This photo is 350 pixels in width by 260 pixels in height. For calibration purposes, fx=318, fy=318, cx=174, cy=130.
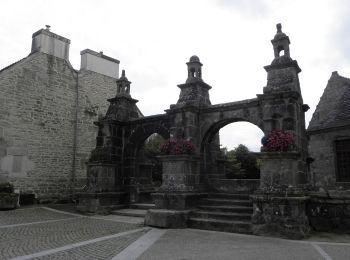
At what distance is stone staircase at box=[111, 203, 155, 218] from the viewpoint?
1037cm

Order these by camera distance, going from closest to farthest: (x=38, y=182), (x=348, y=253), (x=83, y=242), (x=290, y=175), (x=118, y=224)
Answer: (x=348, y=253) < (x=83, y=242) < (x=290, y=175) < (x=118, y=224) < (x=38, y=182)

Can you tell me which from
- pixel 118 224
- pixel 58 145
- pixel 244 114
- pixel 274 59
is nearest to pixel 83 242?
pixel 118 224

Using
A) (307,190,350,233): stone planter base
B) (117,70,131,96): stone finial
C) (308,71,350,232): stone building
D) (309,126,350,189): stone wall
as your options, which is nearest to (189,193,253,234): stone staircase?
(307,190,350,233): stone planter base

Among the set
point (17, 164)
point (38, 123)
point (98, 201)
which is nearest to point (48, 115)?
point (38, 123)

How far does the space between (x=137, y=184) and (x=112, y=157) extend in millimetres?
1414

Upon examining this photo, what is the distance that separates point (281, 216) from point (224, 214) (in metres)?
1.54

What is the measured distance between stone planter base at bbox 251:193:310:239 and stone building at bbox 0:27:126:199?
10583 mm

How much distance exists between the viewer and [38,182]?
47.0ft

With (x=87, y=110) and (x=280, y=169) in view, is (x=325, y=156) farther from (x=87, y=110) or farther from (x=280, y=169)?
(x=87, y=110)

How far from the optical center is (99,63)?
18.1 m

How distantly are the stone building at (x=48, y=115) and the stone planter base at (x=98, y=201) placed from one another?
3951 mm

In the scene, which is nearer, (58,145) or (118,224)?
(118,224)

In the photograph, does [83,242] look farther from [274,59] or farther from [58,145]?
[58,145]

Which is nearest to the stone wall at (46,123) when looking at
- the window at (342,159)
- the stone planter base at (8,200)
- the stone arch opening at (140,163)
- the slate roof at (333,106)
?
the stone planter base at (8,200)
